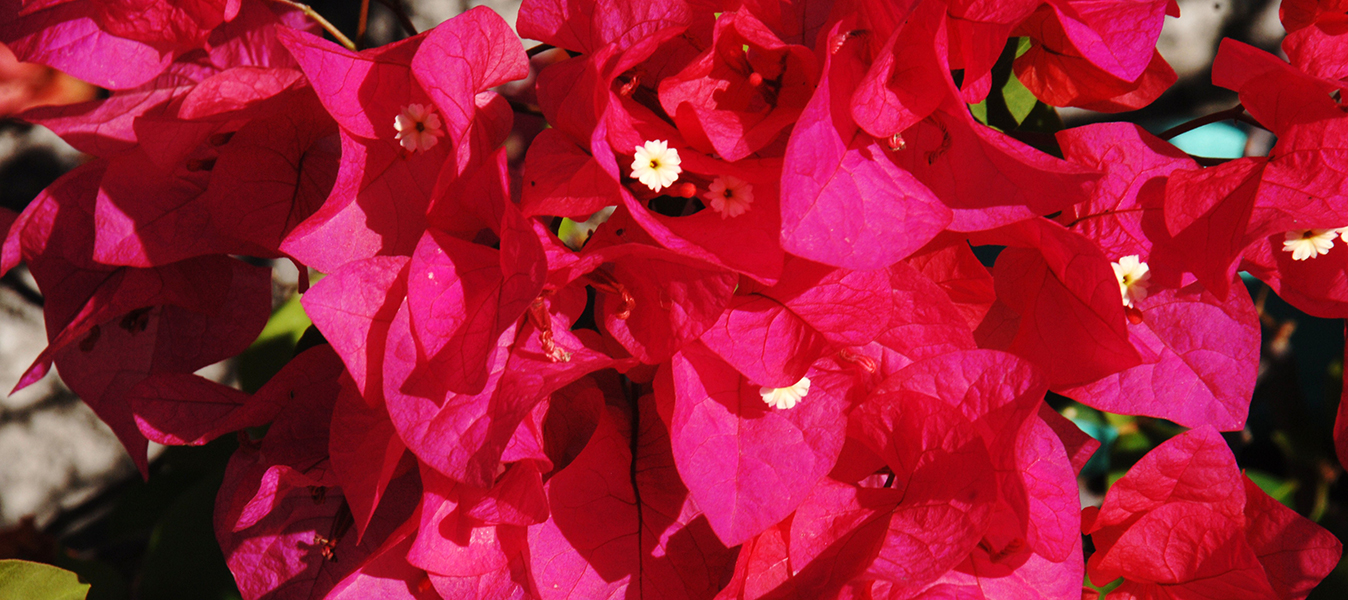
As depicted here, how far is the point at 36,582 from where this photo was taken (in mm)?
504

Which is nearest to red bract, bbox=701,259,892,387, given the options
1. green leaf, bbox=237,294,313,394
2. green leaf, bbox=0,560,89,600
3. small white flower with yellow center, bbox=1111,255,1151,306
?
small white flower with yellow center, bbox=1111,255,1151,306

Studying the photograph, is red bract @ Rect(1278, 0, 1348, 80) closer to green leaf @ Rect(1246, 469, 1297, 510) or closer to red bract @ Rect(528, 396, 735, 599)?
red bract @ Rect(528, 396, 735, 599)

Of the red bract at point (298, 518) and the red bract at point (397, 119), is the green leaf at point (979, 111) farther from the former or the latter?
the red bract at point (298, 518)

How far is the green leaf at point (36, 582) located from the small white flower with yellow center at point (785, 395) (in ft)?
1.49

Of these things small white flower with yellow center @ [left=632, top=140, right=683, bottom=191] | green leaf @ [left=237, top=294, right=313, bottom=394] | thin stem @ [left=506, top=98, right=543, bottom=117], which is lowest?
green leaf @ [left=237, top=294, right=313, bottom=394]

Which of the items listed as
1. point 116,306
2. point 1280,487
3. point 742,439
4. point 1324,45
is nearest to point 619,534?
point 742,439

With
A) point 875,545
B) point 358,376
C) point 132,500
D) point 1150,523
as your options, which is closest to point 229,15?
point 358,376

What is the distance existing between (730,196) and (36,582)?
1.62 feet

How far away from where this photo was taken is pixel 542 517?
39 cm

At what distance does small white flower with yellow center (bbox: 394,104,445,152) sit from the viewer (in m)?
0.38

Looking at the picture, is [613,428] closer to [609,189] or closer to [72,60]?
[609,189]

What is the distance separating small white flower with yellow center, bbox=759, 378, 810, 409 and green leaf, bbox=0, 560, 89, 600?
45 cm

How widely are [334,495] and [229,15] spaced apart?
0.92 feet

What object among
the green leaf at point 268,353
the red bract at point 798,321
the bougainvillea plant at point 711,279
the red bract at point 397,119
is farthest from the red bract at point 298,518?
the green leaf at point 268,353
